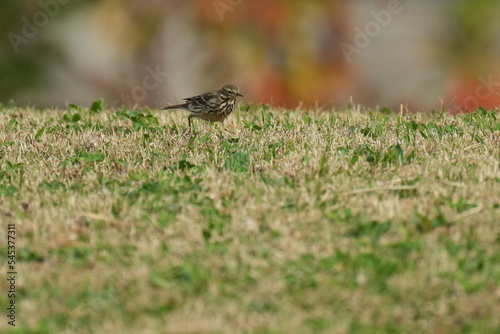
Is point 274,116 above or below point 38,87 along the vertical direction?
below

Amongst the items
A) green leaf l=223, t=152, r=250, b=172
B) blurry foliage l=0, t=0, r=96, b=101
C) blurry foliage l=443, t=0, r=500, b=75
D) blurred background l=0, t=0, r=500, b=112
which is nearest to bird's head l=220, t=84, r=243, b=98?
green leaf l=223, t=152, r=250, b=172

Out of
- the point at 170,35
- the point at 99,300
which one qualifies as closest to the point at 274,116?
the point at 99,300

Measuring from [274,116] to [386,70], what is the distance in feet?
Answer: 35.4

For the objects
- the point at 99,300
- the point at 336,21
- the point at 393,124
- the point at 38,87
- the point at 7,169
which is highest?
the point at 336,21

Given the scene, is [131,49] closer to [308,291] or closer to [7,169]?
[7,169]

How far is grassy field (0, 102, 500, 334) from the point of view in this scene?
5824mm

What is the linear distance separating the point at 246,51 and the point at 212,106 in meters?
→ 10.4

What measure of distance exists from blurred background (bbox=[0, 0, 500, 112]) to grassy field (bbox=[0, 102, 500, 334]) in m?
11.0

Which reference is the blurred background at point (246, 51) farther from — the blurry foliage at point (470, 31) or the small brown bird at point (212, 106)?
the small brown bird at point (212, 106)

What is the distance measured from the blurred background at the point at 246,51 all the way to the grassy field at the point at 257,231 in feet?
36.0

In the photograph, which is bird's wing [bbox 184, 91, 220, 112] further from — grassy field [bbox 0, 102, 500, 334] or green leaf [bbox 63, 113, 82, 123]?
green leaf [bbox 63, 113, 82, 123]

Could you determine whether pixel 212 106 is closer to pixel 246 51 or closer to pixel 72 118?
pixel 72 118

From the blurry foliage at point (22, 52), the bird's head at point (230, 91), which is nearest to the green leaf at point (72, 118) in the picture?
the bird's head at point (230, 91)

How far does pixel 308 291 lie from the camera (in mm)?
6055
